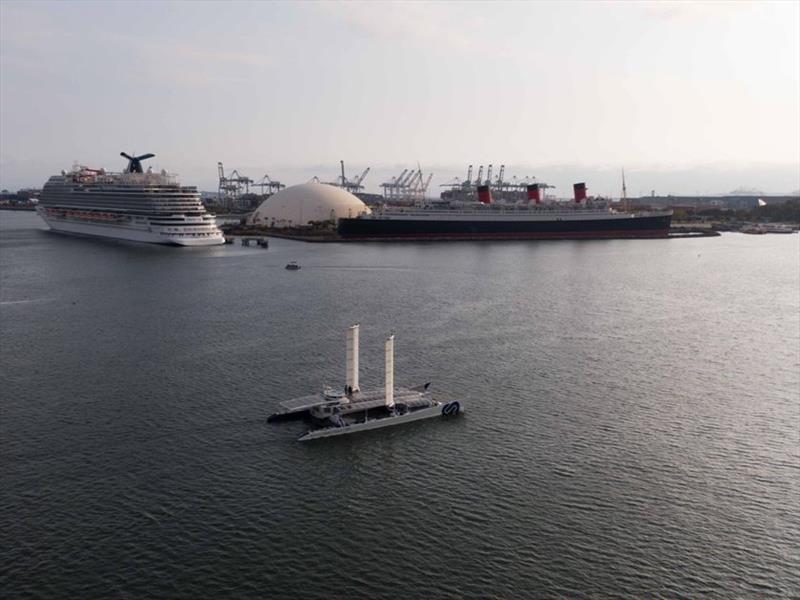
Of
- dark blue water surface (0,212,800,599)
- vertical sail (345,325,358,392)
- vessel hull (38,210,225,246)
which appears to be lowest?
dark blue water surface (0,212,800,599)

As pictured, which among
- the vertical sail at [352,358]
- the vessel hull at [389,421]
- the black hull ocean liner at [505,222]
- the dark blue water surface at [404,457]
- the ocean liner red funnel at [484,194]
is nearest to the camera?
the dark blue water surface at [404,457]

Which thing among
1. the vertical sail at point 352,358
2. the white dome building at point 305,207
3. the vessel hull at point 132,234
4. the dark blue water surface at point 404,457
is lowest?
the dark blue water surface at point 404,457

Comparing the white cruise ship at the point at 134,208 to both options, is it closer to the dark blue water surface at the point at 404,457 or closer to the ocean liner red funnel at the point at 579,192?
the dark blue water surface at the point at 404,457

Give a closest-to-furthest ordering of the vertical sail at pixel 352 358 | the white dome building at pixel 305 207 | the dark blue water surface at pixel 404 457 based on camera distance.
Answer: the dark blue water surface at pixel 404 457, the vertical sail at pixel 352 358, the white dome building at pixel 305 207

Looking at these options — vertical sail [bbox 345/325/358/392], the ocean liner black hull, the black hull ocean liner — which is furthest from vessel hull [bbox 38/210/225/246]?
vertical sail [bbox 345/325/358/392]

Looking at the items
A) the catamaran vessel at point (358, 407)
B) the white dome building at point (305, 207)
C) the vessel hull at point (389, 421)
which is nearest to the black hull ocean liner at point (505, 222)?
the white dome building at point (305, 207)

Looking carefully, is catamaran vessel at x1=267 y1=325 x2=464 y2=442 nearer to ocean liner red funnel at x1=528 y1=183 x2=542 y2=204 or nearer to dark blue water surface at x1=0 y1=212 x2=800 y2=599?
dark blue water surface at x1=0 y1=212 x2=800 y2=599
